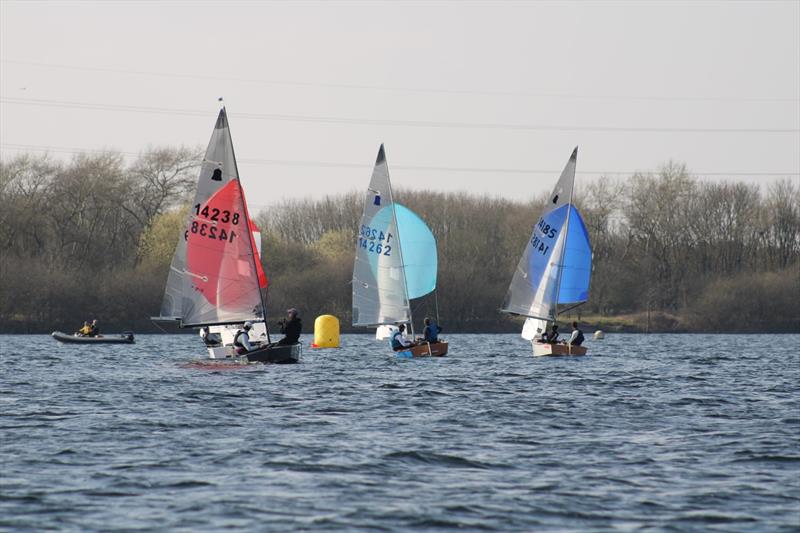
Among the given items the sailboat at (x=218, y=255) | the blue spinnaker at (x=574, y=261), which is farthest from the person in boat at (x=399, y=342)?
the sailboat at (x=218, y=255)

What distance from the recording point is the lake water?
1470 centimetres

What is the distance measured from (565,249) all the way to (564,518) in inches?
1526

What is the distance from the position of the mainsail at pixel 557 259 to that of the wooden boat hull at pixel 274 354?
16.6 metres

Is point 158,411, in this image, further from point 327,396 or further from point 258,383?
point 258,383

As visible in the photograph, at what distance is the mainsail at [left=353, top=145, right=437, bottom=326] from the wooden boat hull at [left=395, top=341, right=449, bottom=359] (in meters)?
3.35

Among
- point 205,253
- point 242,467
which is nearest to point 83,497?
point 242,467

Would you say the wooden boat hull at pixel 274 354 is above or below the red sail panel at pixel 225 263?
below

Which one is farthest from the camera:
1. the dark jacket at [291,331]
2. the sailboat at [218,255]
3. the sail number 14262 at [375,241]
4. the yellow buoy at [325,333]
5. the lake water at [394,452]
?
the yellow buoy at [325,333]

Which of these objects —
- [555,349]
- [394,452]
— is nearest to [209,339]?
[555,349]

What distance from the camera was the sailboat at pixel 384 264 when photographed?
50938 millimetres

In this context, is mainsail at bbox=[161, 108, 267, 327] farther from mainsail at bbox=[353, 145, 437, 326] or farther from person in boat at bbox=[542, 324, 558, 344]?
person in boat at bbox=[542, 324, 558, 344]

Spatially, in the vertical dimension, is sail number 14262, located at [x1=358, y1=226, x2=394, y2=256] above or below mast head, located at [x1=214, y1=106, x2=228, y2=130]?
below

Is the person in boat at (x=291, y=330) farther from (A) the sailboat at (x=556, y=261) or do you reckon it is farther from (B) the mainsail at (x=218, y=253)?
(A) the sailboat at (x=556, y=261)

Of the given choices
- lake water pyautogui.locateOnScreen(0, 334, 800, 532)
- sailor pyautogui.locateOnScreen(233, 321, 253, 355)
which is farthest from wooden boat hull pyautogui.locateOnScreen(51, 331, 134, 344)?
lake water pyautogui.locateOnScreen(0, 334, 800, 532)
